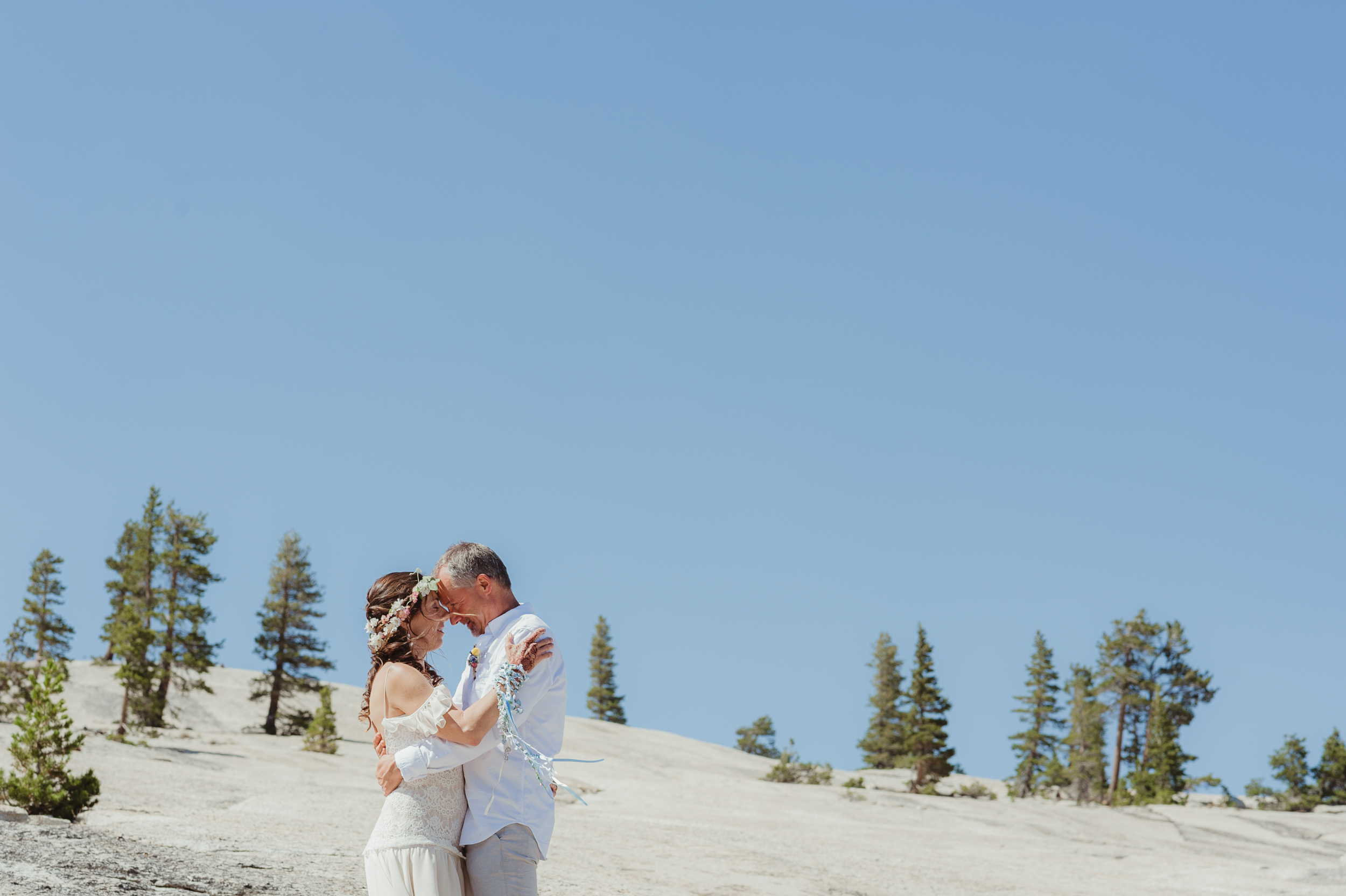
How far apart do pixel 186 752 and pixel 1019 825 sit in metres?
25.3

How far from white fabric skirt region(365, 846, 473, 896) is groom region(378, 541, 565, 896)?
92 millimetres

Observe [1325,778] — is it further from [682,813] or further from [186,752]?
[186,752]

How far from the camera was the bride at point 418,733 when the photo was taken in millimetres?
5047

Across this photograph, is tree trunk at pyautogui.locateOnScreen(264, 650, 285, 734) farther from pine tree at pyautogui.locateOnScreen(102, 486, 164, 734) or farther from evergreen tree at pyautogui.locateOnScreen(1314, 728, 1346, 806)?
evergreen tree at pyautogui.locateOnScreen(1314, 728, 1346, 806)

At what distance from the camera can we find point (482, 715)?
16.6 ft

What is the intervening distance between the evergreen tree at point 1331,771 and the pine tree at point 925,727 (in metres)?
22.4

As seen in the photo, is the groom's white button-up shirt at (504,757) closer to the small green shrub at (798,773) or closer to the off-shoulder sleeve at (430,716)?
the off-shoulder sleeve at (430,716)

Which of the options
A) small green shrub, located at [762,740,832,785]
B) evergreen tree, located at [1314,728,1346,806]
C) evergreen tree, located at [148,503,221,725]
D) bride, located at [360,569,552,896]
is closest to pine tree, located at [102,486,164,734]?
evergreen tree, located at [148,503,221,725]

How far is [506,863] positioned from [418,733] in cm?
76

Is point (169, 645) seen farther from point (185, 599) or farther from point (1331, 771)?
point (1331, 771)

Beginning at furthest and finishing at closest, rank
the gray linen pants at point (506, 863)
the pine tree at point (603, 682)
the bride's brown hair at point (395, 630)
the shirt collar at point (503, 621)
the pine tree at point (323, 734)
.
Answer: the pine tree at point (603, 682), the pine tree at point (323, 734), the bride's brown hair at point (395, 630), the shirt collar at point (503, 621), the gray linen pants at point (506, 863)

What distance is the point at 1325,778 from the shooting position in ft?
187

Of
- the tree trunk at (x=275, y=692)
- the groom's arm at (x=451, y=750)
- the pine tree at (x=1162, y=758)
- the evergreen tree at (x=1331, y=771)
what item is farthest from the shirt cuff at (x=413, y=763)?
the evergreen tree at (x=1331, y=771)

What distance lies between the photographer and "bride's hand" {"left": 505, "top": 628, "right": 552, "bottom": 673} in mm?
5051
